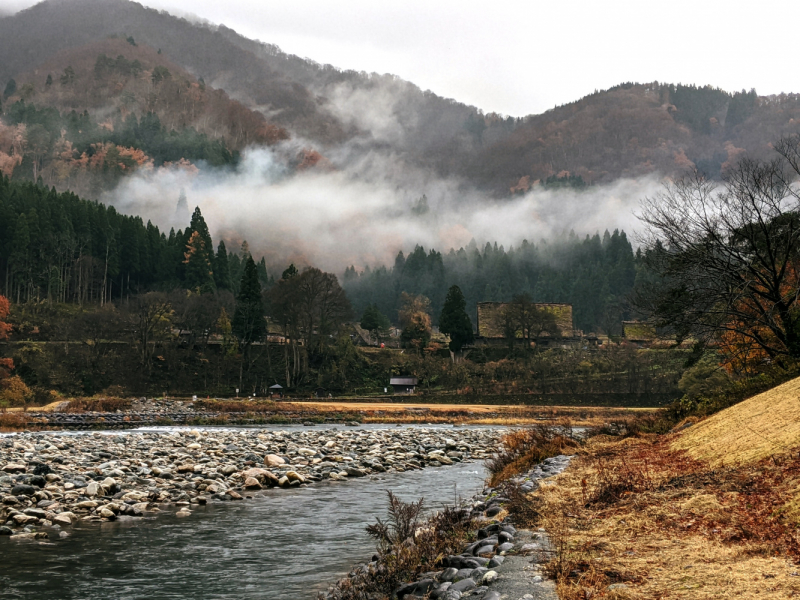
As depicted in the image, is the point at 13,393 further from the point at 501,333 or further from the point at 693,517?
the point at 501,333

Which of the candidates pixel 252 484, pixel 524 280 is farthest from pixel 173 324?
pixel 524 280

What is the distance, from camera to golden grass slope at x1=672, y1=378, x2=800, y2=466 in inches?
477

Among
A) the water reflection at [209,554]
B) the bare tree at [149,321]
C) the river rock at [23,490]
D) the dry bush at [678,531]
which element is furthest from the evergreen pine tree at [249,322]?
the dry bush at [678,531]

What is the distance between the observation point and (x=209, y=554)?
11922 mm

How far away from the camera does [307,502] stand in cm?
1750

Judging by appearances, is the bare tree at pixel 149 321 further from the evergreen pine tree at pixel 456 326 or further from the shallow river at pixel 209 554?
the shallow river at pixel 209 554

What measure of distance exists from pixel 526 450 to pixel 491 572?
45.1 feet

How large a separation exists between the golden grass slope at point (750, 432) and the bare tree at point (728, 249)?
8.57m

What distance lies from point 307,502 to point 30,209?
98.7 metres

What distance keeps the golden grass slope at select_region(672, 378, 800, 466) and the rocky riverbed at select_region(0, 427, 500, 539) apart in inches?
449

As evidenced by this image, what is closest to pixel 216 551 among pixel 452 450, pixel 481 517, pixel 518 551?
pixel 481 517

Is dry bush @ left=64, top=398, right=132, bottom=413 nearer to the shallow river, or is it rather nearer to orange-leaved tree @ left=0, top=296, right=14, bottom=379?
orange-leaved tree @ left=0, top=296, right=14, bottom=379

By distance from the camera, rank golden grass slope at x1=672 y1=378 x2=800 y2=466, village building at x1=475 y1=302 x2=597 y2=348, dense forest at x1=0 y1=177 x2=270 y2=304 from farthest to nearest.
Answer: village building at x1=475 y1=302 x2=597 y2=348 → dense forest at x1=0 y1=177 x2=270 y2=304 → golden grass slope at x1=672 y1=378 x2=800 y2=466

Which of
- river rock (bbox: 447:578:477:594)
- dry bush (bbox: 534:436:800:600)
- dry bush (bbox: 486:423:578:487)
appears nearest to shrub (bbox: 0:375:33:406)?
dry bush (bbox: 486:423:578:487)
